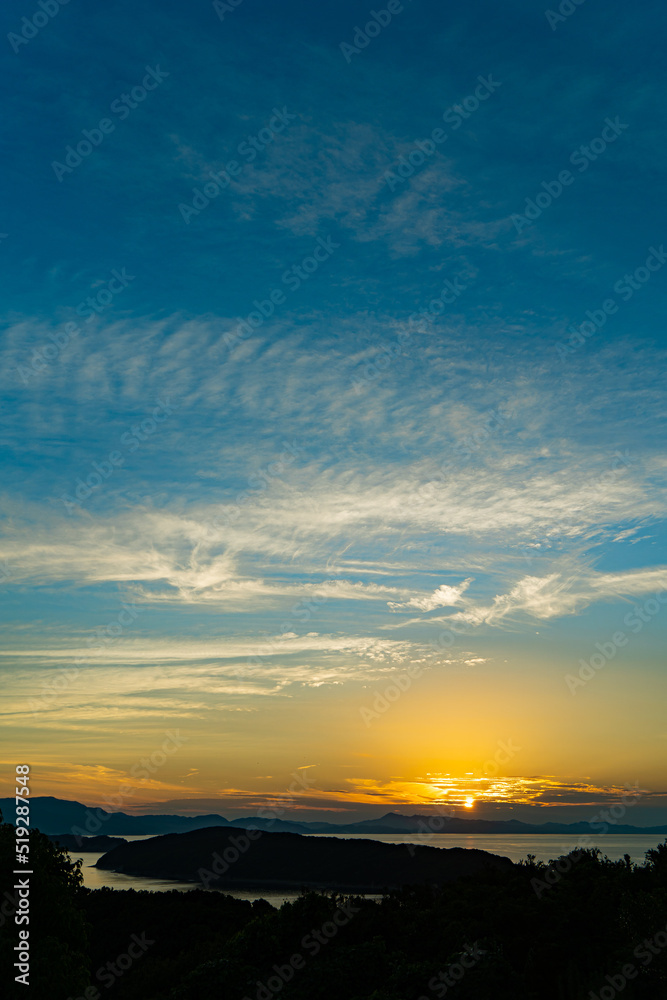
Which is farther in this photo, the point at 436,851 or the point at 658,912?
the point at 436,851

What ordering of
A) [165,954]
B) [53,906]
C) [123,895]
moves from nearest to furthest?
[53,906] < [165,954] < [123,895]

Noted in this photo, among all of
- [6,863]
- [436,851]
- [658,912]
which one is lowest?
[436,851]

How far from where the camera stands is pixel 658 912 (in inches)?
1178

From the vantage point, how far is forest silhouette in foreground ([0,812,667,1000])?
26391 millimetres

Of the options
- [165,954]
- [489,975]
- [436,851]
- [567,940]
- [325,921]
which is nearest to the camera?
[489,975]

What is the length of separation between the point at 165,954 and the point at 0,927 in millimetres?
43386

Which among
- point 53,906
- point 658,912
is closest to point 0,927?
point 53,906

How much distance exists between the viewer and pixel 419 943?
33.9 m

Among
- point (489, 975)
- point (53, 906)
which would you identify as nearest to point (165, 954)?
point (53, 906)

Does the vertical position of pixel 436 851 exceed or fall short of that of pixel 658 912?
it falls short

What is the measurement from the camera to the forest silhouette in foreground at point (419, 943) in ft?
86.6

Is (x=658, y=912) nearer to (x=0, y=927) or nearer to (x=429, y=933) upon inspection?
(x=429, y=933)

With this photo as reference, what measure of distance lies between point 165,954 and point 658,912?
4947 centimetres

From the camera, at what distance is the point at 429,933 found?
34.8 metres
